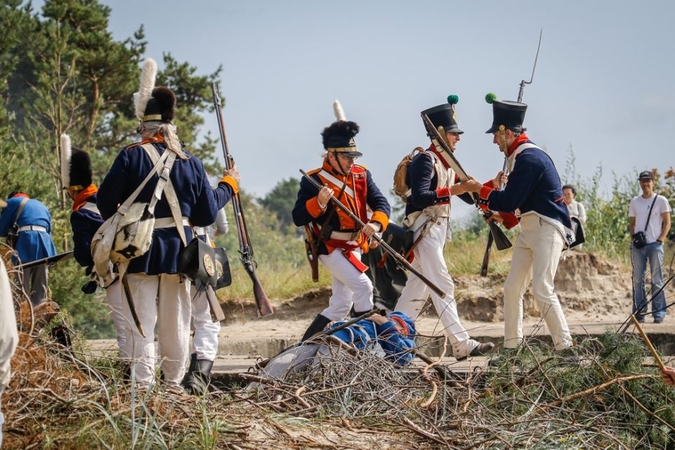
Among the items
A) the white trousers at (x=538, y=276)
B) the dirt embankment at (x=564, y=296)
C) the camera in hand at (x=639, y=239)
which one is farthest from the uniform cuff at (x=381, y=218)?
the dirt embankment at (x=564, y=296)

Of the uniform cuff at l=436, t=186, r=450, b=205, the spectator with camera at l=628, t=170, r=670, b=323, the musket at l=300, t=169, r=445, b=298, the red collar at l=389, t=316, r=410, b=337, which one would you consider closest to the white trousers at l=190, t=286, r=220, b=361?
the red collar at l=389, t=316, r=410, b=337

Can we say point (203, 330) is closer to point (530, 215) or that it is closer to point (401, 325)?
point (401, 325)

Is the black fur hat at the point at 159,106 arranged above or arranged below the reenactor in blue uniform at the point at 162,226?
above

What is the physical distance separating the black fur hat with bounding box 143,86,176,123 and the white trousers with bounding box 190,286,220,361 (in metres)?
1.53

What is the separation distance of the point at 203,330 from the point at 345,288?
65.6 inches

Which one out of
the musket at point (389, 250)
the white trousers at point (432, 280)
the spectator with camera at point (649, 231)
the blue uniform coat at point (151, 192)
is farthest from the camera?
the spectator with camera at point (649, 231)

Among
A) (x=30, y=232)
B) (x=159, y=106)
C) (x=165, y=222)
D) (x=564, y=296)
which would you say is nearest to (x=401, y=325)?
(x=165, y=222)

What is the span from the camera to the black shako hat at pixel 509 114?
28.5ft

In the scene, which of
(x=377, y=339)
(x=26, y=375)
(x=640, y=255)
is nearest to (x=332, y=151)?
(x=377, y=339)

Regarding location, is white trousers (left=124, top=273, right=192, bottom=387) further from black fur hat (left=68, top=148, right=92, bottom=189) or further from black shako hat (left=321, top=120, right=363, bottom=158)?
black shako hat (left=321, top=120, right=363, bottom=158)

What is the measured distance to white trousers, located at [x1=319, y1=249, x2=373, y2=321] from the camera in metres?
8.75

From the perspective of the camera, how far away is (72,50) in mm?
17688

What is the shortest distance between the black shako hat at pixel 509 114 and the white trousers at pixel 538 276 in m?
0.80

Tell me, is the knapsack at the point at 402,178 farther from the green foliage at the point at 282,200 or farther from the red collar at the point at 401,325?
the green foliage at the point at 282,200
